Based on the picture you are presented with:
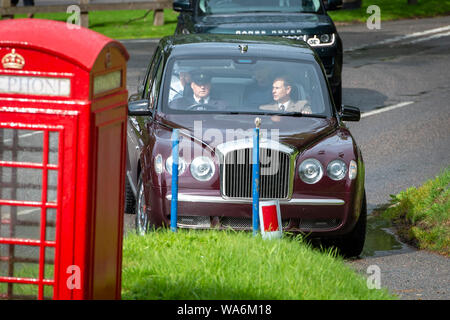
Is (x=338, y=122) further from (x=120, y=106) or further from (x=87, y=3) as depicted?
(x=87, y=3)

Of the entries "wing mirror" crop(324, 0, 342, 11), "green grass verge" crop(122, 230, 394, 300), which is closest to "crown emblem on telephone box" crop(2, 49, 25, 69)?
"green grass verge" crop(122, 230, 394, 300)

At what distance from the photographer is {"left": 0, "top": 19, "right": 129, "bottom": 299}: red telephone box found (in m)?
4.66


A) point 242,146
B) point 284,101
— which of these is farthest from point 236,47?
point 242,146

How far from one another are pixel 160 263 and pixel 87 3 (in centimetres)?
2253

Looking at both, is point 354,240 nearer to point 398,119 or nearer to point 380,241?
point 380,241

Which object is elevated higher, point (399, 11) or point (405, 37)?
point (399, 11)

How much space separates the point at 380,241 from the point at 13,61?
17.5 feet

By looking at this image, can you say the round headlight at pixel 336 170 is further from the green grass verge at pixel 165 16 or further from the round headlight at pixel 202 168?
the green grass verge at pixel 165 16

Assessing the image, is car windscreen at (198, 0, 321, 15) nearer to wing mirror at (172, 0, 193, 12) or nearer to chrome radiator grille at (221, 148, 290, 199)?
wing mirror at (172, 0, 193, 12)

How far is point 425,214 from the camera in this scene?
31.6ft

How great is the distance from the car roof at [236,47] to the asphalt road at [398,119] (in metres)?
1.77

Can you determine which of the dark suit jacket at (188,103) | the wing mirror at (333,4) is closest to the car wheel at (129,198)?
the dark suit jacket at (188,103)
